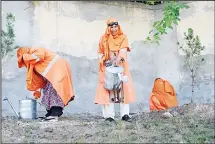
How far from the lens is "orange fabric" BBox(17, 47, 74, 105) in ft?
18.7

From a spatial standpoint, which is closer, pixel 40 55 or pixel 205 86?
pixel 40 55

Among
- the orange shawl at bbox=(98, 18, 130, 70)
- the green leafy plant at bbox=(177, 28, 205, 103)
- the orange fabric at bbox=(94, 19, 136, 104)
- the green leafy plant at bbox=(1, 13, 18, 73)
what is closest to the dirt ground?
the orange fabric at bbox=(94, 19, 136, 104)

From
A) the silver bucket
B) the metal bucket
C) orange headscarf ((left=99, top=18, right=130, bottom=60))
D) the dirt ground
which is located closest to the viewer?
the dirt ground

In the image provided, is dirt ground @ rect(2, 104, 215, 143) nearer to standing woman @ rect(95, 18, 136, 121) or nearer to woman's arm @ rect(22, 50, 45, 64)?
standing woman @ rect(95, 18, 136, 121)

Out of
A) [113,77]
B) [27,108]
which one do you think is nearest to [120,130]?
[113,77]

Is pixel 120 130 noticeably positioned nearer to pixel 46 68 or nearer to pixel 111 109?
pixel 111 109

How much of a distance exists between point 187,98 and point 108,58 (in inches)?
110

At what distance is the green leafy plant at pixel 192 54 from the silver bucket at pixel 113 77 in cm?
269

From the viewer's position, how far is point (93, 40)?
7918 millimetres

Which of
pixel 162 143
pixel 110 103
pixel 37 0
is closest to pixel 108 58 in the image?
pixel 110 103

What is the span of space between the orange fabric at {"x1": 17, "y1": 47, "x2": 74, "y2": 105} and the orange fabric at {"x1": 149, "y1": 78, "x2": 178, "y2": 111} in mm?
1796

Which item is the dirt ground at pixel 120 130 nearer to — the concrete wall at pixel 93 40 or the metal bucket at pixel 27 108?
the metal bucket at pixel 27 108

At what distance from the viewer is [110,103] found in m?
5.86

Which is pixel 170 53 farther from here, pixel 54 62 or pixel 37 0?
pixel 54 62
